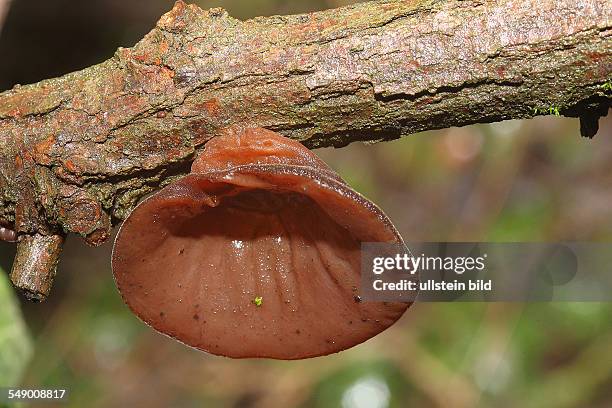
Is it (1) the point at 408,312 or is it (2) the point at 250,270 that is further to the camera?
(1) the point at 408,312

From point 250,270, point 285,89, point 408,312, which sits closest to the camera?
point 285,89

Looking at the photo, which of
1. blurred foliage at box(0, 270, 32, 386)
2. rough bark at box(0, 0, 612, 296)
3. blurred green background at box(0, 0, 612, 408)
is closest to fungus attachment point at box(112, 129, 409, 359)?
rough bark at box(0, 0, 612, 296)

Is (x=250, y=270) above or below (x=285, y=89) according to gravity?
below

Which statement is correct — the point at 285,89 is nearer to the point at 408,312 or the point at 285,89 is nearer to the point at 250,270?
the point at 250,270

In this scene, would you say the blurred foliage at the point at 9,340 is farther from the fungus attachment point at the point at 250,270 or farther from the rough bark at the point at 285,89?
the fungus attachment point at the point at 250,270

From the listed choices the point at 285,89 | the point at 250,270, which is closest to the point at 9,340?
the point at 250,270

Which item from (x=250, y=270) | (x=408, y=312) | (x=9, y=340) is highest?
(x=408, y=312)
